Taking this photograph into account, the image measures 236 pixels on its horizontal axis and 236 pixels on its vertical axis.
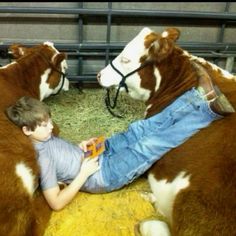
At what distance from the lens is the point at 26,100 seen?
98.3 inches

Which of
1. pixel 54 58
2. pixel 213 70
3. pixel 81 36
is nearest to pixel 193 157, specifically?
pixel 213 70

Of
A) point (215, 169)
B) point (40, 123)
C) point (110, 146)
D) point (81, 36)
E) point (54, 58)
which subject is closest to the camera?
point (215, 169)

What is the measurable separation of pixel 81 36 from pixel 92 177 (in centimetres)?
188

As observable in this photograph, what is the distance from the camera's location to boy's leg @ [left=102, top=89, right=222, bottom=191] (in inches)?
101

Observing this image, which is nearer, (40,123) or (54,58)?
(40,123)

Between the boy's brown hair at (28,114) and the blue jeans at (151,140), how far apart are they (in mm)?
497

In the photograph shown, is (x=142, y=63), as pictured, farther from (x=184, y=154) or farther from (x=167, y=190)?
(x=167, y=190)

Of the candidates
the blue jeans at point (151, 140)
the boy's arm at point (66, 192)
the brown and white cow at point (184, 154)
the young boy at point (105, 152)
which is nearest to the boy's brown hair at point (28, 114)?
the young boy at point (105, 152)

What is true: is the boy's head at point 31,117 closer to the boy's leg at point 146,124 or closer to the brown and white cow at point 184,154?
the boy's leg at point 146,124

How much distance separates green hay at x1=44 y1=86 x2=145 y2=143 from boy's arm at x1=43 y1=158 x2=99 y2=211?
83 centimetres

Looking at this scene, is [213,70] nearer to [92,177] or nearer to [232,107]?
[232,107]

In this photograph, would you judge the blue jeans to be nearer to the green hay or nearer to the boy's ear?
the boy's ear

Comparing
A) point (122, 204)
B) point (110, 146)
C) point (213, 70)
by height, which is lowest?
point (122, 204)

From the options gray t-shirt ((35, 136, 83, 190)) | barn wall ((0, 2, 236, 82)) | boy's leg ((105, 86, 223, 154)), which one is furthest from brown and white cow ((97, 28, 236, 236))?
barn wall ((0, 2, 236, 82))
